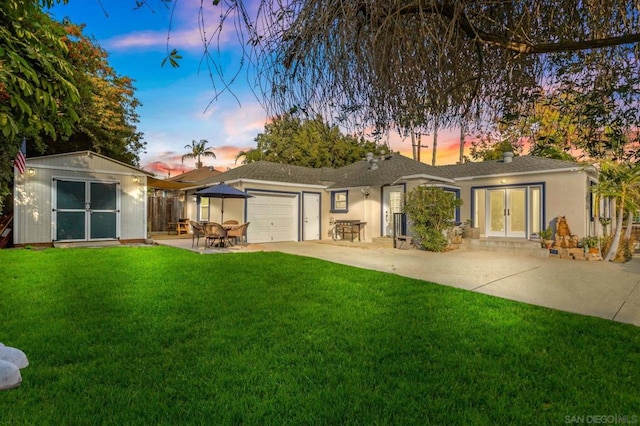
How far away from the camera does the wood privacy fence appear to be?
21.0 metres

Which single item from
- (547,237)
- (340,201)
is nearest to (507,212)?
(547,237)

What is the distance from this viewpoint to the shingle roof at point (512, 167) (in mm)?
13527

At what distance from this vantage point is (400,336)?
157 inches

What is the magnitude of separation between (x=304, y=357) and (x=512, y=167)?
14.4 metres

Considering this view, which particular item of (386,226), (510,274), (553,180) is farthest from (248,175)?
(553,180)

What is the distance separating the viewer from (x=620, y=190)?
11.1 meters

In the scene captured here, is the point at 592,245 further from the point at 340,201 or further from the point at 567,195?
the point at 340,201

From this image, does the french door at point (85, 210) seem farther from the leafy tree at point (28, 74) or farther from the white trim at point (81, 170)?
the leafy tree at point (28, 74)

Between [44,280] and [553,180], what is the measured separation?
622 inches

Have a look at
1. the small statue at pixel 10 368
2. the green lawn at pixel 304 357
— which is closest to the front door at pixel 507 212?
the green lawn at pixel 304 357

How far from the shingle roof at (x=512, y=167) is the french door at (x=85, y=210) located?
47.4 feet

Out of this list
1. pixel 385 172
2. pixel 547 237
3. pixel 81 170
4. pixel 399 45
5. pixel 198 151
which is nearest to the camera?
pixel 399 45

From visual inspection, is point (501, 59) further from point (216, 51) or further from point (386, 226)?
point (386, 226)

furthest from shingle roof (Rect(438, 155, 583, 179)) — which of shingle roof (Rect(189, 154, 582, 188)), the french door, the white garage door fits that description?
the french door
